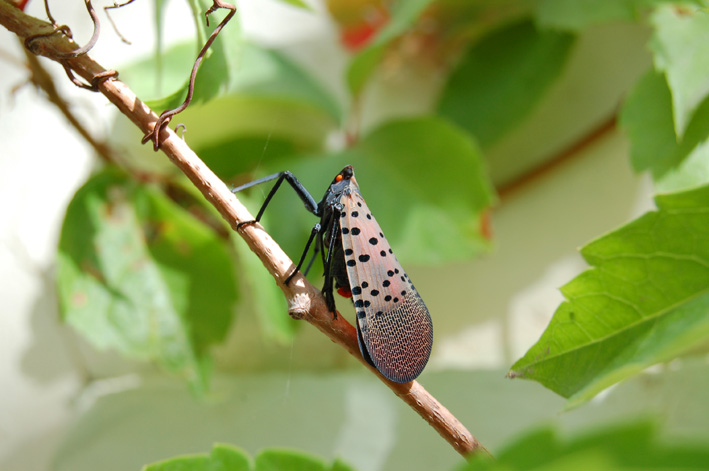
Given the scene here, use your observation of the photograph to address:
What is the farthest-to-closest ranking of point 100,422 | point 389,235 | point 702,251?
point 100,422 → point 389,235 → point 702,251

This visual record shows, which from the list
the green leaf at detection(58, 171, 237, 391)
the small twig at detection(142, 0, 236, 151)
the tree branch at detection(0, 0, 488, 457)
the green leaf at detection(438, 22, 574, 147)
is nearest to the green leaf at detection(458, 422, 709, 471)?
the tree branch at detection(0, 0, 488, 457)

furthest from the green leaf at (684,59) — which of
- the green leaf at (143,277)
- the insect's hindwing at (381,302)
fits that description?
the green leaf at (143,277)

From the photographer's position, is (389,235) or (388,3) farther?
(388,3)

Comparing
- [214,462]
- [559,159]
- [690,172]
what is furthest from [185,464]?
[559,159]

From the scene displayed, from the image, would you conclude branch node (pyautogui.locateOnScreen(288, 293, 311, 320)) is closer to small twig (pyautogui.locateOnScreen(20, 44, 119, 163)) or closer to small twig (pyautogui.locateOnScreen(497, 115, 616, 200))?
small twig (pyautogui.locateOnScreen(20, 44, 119, 163))

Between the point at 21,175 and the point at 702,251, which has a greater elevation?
the point at 21,175

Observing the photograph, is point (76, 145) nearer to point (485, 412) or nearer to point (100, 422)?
point (100, 422)

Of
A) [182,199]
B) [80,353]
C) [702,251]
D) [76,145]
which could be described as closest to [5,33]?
[76,145]

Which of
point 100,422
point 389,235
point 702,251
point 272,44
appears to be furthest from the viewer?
point 272,44
